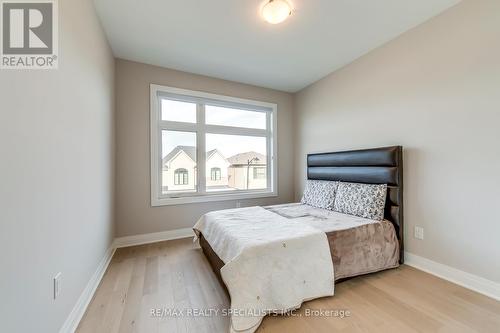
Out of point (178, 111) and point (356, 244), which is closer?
point (356, 244)

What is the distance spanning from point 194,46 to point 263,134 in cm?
200

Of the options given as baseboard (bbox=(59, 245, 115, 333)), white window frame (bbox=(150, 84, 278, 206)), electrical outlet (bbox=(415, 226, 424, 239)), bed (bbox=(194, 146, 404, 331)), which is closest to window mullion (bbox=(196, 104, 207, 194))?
white window frame (bbox=(150, 84, 278, 206))

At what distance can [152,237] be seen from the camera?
10.1 ft

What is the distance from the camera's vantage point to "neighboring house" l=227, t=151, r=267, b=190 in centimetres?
384

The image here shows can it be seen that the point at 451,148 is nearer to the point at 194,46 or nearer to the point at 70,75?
the point at 194,46

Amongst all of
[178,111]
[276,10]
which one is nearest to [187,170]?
[178,111]

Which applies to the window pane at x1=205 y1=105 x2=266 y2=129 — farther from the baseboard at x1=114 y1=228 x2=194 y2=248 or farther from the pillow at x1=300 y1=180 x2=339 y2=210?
the baseboard at x1=114 y1=228 x2=194 y2=248

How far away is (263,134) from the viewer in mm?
4094

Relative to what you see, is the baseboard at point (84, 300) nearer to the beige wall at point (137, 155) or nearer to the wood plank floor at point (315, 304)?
→ the wood plank floor at point (315, 304)

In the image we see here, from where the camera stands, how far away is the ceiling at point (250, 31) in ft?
6.55

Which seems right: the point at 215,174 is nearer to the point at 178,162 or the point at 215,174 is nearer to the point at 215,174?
the point at 215,174

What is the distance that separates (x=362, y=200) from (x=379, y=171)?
0.41 meters

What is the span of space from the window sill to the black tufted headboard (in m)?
1.34

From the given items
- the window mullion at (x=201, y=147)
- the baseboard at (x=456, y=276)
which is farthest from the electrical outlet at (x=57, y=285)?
the baseboard at (x=456, y=276)
